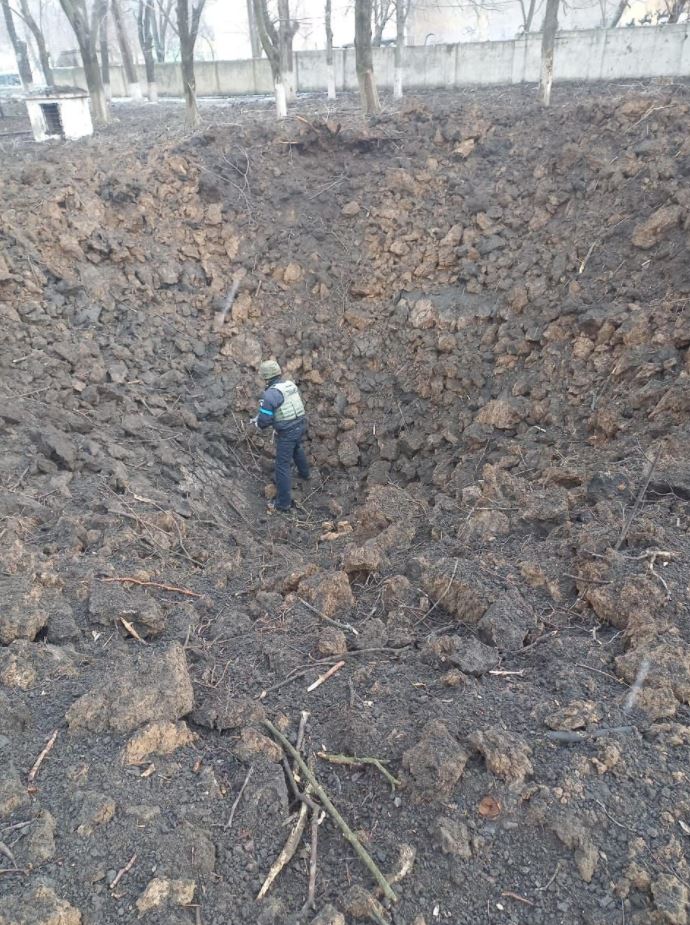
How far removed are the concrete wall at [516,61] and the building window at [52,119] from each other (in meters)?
7.98

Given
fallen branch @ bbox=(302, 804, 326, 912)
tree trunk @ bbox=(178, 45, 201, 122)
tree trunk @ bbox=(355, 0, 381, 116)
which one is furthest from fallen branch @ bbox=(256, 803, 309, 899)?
tree trunk @ bbox=(178, 45, 201, 122)

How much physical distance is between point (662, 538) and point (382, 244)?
18.2 ft

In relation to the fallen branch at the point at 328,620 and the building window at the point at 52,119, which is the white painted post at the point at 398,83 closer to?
the building window at the point at 52,119

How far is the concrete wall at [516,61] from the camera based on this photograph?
12500 mm

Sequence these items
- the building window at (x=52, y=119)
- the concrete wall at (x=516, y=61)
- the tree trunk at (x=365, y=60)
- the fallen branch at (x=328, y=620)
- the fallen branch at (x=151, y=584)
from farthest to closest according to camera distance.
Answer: the concrete wall at (x=516, y=61), the building window at (x=52, y=119), the tree trunk at (x=365, y=60), the fallen branch at (x=151, y=584), the fallen branch at (x=328, y=620)

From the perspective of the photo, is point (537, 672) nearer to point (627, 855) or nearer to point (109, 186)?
point (627, 855)

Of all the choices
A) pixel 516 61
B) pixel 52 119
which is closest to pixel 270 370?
pixel 52 119

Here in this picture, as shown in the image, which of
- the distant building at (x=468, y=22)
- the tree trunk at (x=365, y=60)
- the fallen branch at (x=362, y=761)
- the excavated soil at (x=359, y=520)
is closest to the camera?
the excavated soil at (x=359, y=520)

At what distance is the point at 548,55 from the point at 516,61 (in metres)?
5.57

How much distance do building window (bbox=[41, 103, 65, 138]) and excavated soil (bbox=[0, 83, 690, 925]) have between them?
7.69 feet

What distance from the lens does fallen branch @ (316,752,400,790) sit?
8.13 ft

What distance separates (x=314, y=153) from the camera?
8828 millimetres

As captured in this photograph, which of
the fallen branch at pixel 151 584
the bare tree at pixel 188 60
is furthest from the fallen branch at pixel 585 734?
the bare tree at pixel 188 60

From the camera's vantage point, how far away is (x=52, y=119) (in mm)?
11258
